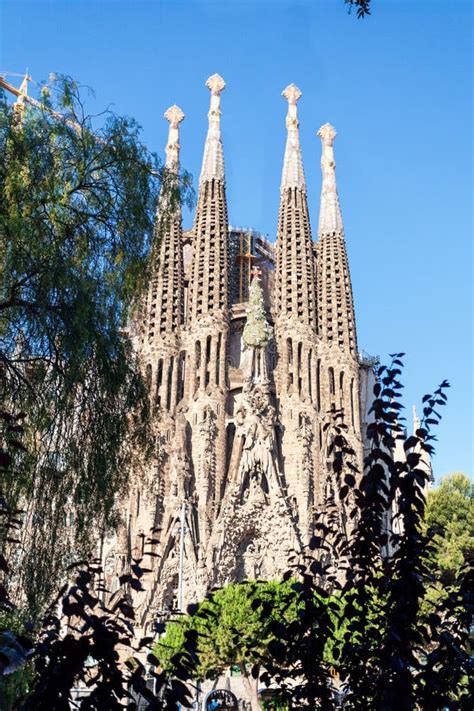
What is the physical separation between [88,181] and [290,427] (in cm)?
2128

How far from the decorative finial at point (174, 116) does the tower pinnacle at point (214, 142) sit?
1.31 m

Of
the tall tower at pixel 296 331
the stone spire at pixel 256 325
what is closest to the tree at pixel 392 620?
the tall tower at pixel 296 331

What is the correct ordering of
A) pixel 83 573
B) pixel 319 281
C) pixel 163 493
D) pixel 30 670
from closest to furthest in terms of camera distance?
pixel 83 573 → pixel 30 670 → pixel 163 493 → pixel 319 281

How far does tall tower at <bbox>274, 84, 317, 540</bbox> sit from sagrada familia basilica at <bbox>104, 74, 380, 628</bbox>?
50mm

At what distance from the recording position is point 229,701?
2333cm

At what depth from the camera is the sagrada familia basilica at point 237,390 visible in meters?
28.6

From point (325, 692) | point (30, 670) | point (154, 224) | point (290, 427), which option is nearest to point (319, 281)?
point (290, 427)

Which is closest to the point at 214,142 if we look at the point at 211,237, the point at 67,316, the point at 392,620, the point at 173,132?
the point at 173,132

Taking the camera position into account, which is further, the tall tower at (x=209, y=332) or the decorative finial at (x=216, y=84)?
the decorative finial at (x=216, y=84)

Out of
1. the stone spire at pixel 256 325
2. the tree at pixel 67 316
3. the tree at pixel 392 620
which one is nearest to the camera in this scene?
the tree at pixel 392 620

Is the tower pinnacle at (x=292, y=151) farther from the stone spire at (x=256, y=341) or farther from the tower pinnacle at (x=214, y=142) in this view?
the stone spire at (x=256, y=341)

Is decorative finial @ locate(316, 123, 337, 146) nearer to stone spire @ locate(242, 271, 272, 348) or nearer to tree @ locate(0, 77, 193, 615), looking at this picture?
stone spire @ locate(242, 271, 272, 348)

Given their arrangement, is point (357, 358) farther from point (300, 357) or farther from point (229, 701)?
point (229, 701)

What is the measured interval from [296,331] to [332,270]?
3.69 m
